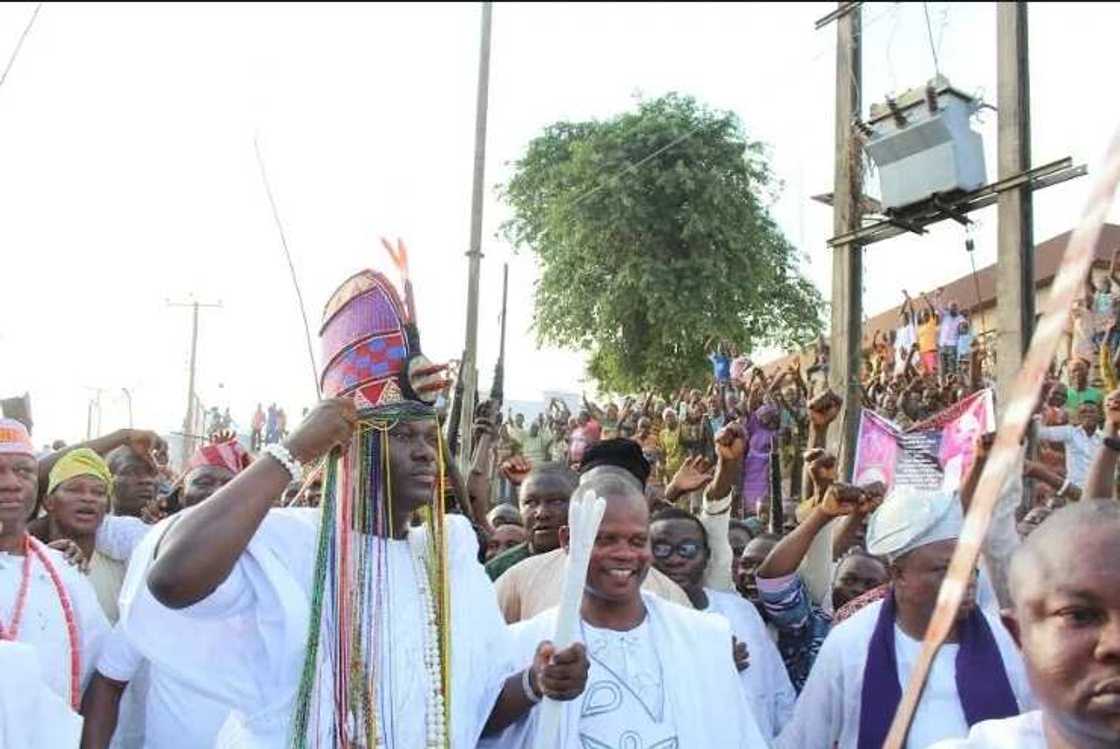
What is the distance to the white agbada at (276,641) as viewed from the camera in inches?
89.7

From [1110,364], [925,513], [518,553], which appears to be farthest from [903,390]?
[925,513]

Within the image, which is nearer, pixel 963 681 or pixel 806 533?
pixel 963 681

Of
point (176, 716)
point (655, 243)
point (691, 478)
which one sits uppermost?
Answer: point (655, 243)

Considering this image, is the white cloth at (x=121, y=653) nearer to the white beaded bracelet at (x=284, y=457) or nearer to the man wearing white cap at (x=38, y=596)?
the man wearing white cap at (x=38, y=596)

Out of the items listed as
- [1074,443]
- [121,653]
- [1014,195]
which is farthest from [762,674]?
[1074,443]

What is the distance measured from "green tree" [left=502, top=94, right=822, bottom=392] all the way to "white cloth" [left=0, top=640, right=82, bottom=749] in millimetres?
19451

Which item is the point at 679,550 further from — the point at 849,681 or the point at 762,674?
the point at 849,681

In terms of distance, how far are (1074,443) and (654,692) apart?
6.31 metres

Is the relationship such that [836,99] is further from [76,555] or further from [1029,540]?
[1029,540]

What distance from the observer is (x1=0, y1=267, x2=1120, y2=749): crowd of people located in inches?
84.0

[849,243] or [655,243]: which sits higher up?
[655,243]

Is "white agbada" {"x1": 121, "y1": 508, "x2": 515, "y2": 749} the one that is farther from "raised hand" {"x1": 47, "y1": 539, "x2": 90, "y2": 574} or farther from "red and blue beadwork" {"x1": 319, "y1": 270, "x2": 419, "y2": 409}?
"raised hand" {"x1": 47, "y1": 539, "x2": 90, "y2": 574}

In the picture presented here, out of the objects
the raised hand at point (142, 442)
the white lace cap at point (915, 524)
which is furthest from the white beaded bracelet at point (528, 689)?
the raised hand at point (142, 442)

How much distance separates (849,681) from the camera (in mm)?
3090
